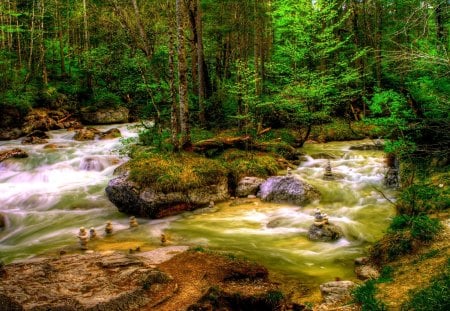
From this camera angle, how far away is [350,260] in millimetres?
7879

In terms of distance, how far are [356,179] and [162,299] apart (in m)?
11.0

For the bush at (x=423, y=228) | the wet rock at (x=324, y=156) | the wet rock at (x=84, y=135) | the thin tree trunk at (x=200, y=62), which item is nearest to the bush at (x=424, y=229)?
the bush at (x=423, y=228)

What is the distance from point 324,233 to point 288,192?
3.36 meters

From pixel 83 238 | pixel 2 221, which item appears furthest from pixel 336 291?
pixel 2 221

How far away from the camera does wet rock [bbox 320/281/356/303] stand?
215 inches

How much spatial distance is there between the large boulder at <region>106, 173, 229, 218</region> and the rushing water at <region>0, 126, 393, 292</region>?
0.36 metres

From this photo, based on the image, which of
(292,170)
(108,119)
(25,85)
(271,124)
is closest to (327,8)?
(271,124)

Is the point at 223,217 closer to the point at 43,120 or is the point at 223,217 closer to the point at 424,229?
the point at 424,229

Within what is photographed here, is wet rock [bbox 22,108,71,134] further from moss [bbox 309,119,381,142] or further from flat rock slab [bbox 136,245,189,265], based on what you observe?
flat rock slab [bbox 136,245,189,265]

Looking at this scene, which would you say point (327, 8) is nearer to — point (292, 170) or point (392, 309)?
point (292, 170)

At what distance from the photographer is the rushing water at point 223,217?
28.1ft

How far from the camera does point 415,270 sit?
18.6ft

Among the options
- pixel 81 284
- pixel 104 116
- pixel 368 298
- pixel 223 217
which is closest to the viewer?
pixel 368 298

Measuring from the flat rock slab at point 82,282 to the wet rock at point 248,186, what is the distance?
6550 mm
